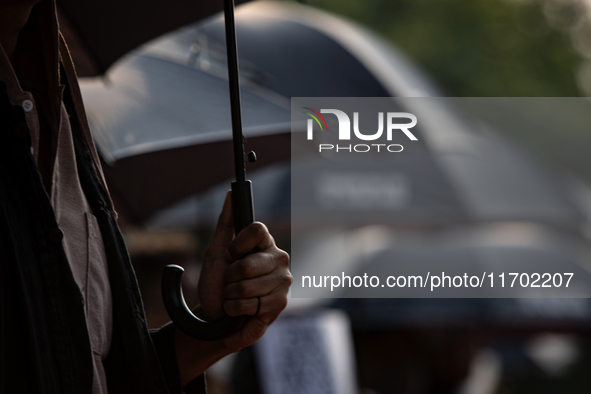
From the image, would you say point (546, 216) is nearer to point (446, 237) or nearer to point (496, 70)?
point (446, 237)

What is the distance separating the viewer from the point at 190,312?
3.27 feet

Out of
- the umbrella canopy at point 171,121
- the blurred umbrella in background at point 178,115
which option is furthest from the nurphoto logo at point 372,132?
the umbrella canopy at point 171,121

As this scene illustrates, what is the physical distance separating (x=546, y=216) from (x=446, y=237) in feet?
2.77

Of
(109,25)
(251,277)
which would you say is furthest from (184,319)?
(109,25)

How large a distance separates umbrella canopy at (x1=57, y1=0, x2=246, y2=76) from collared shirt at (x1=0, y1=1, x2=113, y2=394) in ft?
3.20

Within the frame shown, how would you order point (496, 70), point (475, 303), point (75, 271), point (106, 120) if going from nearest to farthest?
1. point (75, 271)
2. point (106, 120)
3. point (475, 303)
4. point (496, 70)

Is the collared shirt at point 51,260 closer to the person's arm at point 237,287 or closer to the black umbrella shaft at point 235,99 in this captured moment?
the person's arm at point 237,287

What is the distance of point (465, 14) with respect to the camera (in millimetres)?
16938

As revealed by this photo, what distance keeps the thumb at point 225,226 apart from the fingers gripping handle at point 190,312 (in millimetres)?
111

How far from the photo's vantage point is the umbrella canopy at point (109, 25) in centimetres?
208

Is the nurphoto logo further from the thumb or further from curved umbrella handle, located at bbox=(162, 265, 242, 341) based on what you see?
curved umbrella handle, located at bbox=(162, 265, 242, 341)

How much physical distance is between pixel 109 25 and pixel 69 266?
1460 millimetres

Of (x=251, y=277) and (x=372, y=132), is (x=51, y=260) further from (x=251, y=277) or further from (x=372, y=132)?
(x=372, y=132)

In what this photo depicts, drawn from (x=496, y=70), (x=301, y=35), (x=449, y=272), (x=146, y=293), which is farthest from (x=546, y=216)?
(x=496, y=70)
